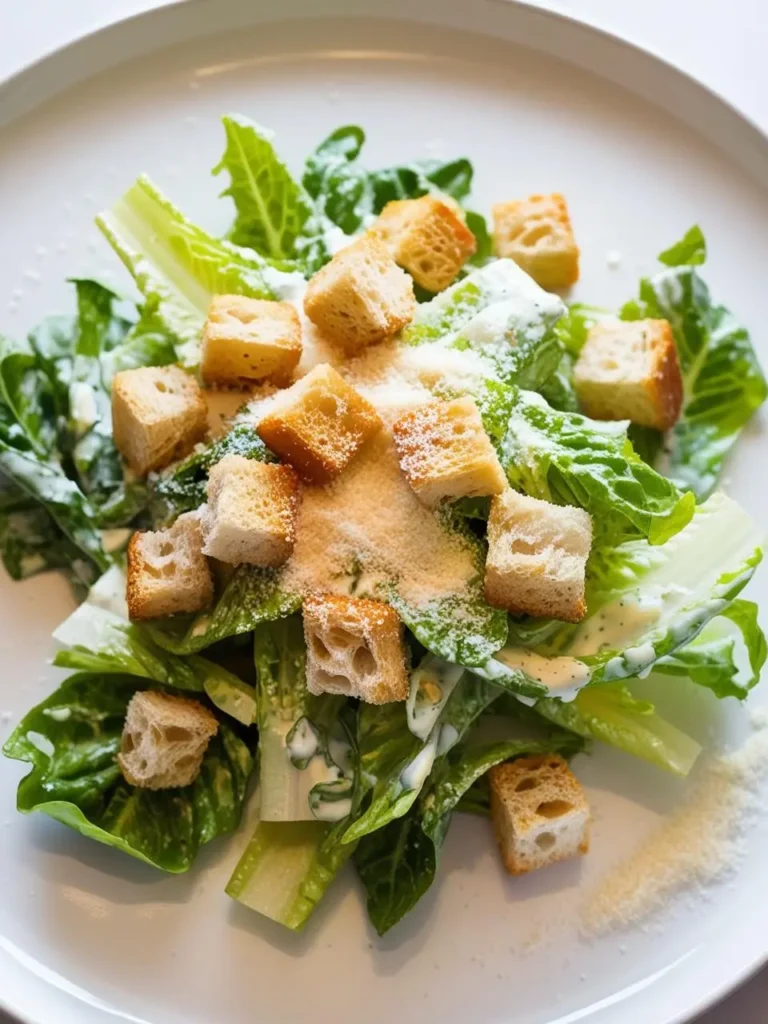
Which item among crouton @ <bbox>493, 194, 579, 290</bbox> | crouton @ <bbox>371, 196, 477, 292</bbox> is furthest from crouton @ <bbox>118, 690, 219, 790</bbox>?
crouton @ <bbox>493, 194, 579, 290</bbox>

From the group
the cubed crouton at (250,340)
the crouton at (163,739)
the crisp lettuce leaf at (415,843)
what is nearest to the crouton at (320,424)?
the cubed crouton at (250,340)

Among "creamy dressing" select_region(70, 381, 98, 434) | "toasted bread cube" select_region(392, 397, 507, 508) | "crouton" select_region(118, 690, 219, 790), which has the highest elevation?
"toasted bread cube" select_region(392, 397, 507, 508)

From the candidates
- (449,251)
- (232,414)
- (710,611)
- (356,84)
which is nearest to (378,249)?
(449,251)

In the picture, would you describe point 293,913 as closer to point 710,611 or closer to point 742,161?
point 710,611

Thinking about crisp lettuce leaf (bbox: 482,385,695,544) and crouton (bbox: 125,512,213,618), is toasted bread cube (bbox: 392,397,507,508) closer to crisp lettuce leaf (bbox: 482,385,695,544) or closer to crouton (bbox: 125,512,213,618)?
crisp lettuce leaf (bbox: 482,385,695,544)

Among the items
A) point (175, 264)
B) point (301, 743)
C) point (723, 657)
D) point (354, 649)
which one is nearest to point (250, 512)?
point (354, 649)

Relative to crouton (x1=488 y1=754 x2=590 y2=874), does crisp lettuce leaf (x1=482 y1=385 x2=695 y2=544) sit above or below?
above
